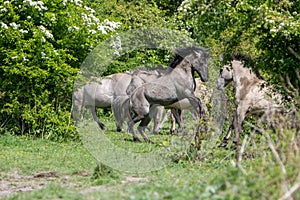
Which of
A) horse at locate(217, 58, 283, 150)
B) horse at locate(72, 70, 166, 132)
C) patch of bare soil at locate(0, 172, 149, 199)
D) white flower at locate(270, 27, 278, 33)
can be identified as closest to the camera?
patch of bare soil at locate(0, 172, 149, 199)

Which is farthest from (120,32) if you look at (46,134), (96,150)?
(96,150)

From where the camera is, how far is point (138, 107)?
15641 mm

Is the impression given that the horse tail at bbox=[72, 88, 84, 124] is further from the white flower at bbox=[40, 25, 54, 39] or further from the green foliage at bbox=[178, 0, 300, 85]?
the green foliage at bbox=[178, 0, 300, 85]

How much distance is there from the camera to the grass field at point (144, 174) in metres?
6.28

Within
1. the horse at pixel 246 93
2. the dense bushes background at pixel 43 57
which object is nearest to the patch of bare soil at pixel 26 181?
the horse at pixel 246 93

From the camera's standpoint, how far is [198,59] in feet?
49.5

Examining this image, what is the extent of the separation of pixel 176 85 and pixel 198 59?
0.84m

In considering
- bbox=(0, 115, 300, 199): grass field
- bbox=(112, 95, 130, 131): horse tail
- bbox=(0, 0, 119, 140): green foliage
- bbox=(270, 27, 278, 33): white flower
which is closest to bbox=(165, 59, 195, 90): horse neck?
bbox=(0, 115, 300, 199): grass field

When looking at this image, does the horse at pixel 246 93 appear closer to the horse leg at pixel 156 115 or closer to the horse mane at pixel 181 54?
the horse mane at pixel 181 54

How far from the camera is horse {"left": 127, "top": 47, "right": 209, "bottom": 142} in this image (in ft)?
49.6

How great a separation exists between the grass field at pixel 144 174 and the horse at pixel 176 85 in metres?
1.00

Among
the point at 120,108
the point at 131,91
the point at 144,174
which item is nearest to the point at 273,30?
the point at 144,174

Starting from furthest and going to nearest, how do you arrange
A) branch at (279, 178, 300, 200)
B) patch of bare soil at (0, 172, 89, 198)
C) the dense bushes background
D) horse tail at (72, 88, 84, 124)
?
horse tail at (72, 88, 84, 124)
the dense bushes background
patch of bare soil at (0, 172, 89, 198)
branch at (279, 178, 300, 200)

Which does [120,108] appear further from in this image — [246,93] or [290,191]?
[290,191]
